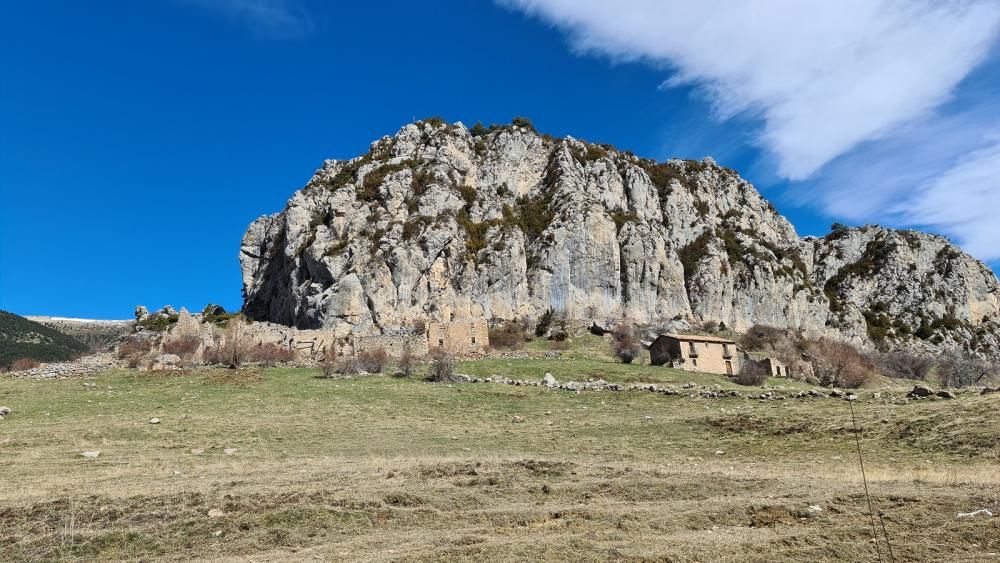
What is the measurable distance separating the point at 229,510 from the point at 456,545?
4.95 metres

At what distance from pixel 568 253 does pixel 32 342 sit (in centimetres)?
8556

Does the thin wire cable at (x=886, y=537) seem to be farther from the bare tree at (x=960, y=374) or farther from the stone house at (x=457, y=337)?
the bare tree at (x=960, y=374)

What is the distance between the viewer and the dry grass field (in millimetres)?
9633

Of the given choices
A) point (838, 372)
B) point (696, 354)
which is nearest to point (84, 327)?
point (696, 354)

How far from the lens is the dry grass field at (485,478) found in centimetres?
963

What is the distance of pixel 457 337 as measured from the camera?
5138 centimetres

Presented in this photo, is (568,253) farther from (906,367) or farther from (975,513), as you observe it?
(975,513)

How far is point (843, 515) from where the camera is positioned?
10.6 meters

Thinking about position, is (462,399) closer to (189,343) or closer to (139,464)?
(139,464)

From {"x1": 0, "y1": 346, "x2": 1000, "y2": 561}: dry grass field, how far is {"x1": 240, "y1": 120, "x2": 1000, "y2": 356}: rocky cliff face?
39.2m

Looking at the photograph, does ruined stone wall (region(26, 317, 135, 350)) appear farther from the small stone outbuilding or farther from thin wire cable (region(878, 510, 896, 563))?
thin wire cable (region(878, 510, 896, 563))

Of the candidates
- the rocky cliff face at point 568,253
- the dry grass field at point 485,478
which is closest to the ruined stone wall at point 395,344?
the rocky cliff face at point 568,253

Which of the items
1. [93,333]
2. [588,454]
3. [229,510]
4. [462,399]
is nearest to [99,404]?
[462,399]

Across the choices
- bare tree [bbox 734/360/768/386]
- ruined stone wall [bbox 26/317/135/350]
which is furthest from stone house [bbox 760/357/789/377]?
ruined stone wall [bbox 26/317/135/350]
